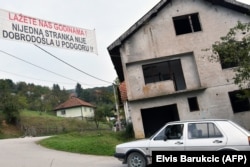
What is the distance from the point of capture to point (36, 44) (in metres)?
14.5

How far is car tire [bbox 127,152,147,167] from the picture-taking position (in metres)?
10.6

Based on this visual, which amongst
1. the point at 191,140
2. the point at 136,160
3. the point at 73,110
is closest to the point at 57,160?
the point at 136,160

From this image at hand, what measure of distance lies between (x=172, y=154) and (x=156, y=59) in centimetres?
1578

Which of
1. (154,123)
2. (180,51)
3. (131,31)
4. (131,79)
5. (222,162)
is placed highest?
(131,31)

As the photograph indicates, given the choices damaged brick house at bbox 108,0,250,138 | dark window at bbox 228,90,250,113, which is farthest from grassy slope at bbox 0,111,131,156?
dark window at bbox 228,90,250,113

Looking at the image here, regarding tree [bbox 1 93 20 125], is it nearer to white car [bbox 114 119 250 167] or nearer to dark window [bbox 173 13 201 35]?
dark window [bbox 173 13 201 35]

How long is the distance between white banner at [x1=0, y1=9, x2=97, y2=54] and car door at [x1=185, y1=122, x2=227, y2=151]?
781cm

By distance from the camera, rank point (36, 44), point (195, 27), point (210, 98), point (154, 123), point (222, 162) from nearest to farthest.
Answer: point (222, 162) < point (36, 44) < point (210, 98) < point (195, 27) < point (154, 123)

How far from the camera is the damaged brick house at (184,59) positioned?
801 inches

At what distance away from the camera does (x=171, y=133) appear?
10.4 metres

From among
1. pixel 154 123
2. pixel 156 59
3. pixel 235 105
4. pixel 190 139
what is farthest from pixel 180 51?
pixel 190 139

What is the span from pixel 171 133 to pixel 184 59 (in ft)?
37.4

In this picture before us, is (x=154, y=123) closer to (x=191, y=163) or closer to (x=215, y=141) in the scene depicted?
(x=215, y=141)

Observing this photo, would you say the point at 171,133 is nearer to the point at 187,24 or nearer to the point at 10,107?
the point at 187,24
